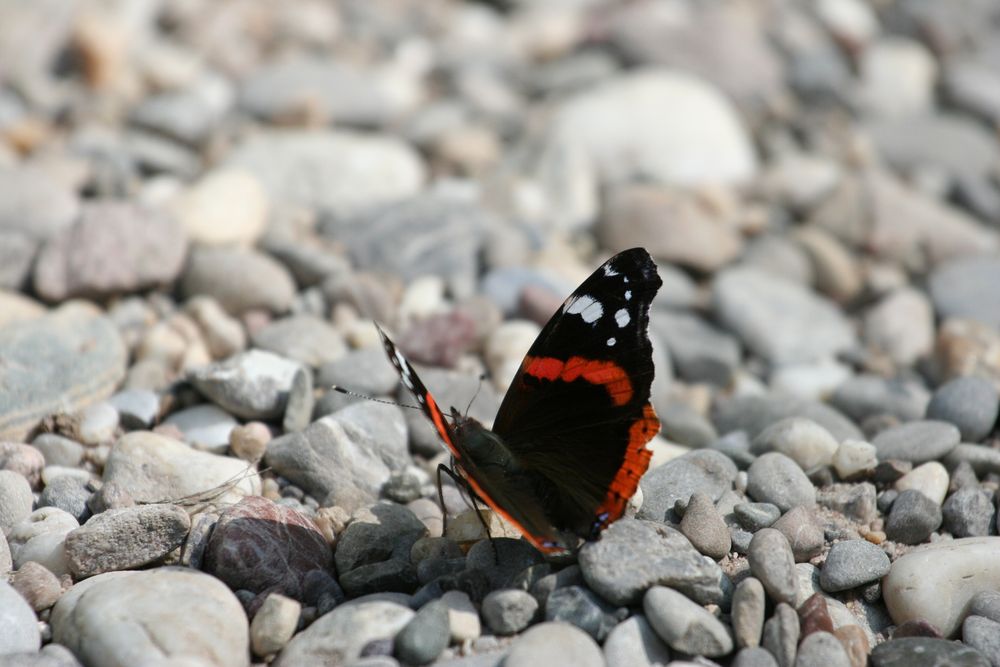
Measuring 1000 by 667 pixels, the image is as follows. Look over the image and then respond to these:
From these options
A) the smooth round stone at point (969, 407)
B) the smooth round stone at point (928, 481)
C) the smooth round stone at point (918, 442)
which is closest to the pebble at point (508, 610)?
the smooth round stone at point (928, 481)

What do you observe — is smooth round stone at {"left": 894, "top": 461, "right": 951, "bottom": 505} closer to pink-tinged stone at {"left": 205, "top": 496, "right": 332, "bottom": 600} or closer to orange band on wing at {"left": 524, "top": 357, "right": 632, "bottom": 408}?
orange band on wing at {"left": 524, "top": 357, "right": 632, "bottom": 408}

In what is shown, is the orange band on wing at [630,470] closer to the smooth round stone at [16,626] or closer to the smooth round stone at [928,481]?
the smooth round stone at [928,481]

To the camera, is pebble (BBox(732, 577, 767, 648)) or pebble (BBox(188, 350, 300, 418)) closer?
pebble (BBox(732, 577, 767, 648))

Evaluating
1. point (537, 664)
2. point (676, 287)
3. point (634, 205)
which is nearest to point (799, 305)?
point (676, 287)

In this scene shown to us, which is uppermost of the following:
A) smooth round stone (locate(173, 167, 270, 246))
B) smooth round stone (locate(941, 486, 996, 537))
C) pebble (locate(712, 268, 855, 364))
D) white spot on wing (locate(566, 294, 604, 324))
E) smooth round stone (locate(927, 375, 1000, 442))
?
white spot on wing (locate(566, 294, 604, 324))

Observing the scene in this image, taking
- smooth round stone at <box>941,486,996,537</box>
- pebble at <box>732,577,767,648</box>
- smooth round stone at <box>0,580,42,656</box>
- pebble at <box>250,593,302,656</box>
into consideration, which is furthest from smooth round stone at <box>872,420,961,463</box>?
smooth round stone at <box>0,580,42,656</box>

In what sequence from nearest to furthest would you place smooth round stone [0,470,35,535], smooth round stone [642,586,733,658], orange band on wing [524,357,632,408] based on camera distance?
smooth round stone [642,586,733,658], orange band on wing [524,357,632,408], smooth round stone [0,470,35,535]
